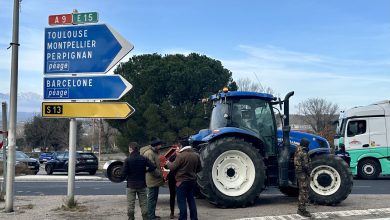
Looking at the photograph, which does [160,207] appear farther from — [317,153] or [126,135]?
[126,135]

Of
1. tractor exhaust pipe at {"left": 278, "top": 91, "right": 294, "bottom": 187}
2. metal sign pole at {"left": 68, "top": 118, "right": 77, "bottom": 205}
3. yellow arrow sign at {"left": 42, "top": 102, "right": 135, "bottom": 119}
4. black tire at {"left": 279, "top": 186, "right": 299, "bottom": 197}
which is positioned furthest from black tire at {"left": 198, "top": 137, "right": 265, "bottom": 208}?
metal sign pole at {"left": 68, "top": 118, "right": 77, "bottom": 205}

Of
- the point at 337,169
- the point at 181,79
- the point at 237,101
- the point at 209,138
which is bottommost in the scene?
the point at 337,169

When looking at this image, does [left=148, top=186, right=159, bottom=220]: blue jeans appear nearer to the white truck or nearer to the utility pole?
the utility pole

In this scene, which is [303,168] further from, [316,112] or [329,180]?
[316,112]

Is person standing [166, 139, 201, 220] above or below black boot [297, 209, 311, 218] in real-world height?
above

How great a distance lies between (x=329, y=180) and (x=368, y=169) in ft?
42.7

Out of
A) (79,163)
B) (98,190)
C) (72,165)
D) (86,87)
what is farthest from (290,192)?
(79,163)

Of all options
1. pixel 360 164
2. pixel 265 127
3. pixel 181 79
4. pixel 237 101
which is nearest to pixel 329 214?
pixel 265 127

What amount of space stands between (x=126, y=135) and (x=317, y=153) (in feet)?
102

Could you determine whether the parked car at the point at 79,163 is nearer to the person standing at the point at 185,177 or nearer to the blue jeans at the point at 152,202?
the blue jeans at the point at 152,202

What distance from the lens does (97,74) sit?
11742 millimetres

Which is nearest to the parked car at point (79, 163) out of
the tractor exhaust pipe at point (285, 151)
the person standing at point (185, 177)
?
the tractor exhaust pipe at point (285, 151)

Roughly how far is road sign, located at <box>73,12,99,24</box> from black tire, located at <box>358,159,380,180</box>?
16600 mm

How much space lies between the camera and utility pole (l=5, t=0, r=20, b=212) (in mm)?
11266
